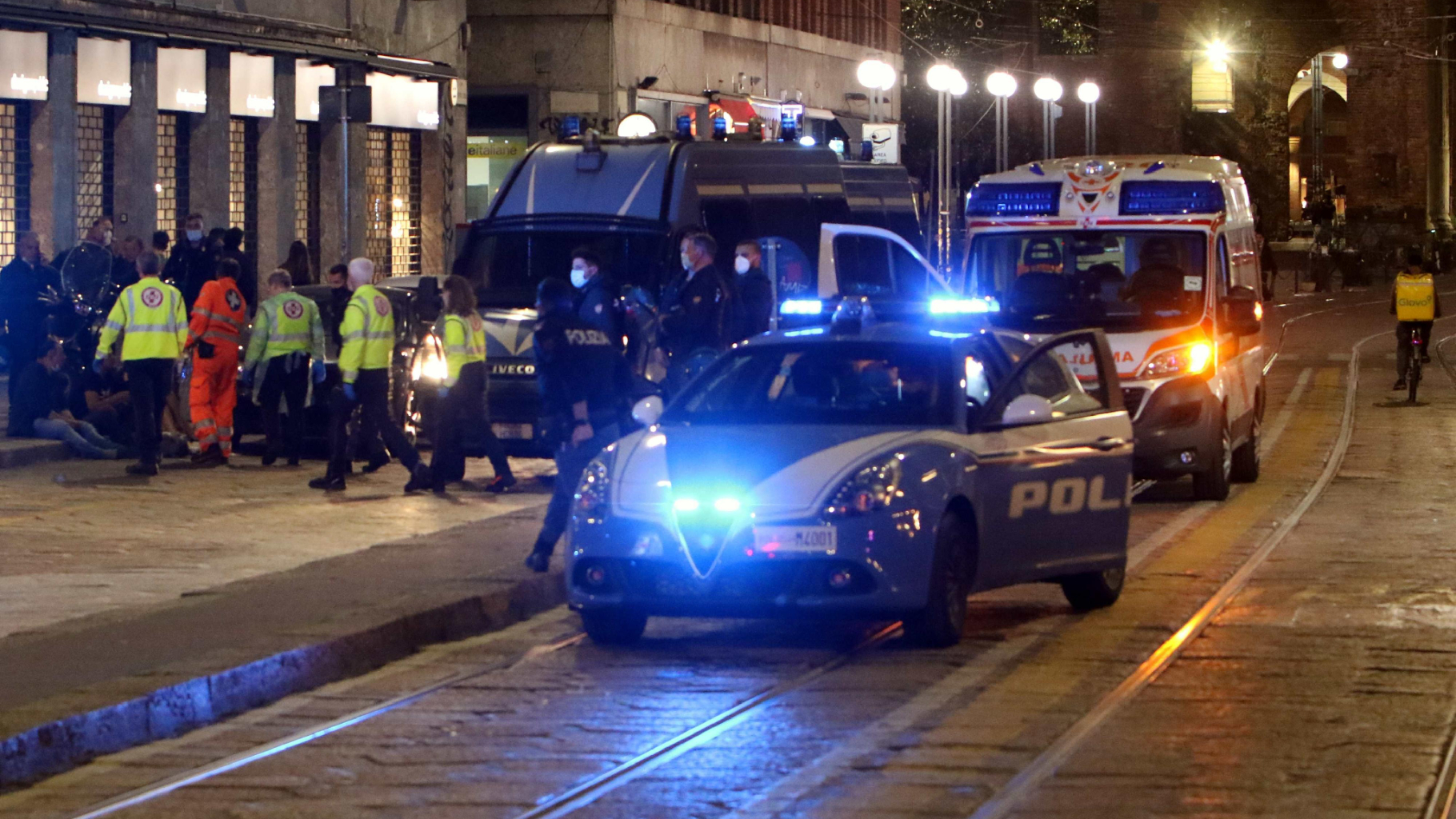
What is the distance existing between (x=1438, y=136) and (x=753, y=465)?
242 ft

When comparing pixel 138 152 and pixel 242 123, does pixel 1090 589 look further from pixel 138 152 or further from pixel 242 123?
pixel 242 123

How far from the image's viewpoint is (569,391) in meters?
12.5

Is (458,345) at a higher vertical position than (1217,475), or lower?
higher

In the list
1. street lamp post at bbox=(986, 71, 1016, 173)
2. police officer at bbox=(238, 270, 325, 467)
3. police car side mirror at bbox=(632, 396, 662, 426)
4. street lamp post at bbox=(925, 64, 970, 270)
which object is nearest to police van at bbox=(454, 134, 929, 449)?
police officer at bbox=(238, 270, 325, 467)

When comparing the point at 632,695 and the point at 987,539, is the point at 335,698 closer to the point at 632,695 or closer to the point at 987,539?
the point at 632,695

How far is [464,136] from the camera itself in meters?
37.4

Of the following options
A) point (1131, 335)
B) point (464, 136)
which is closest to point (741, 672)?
point (1131, 335)

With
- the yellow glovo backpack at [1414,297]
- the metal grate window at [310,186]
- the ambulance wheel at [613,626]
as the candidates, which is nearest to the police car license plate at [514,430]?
the ambulance wheel at [613,626]

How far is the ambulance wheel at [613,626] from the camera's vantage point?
1047 cm

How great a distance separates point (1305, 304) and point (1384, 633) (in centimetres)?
4530

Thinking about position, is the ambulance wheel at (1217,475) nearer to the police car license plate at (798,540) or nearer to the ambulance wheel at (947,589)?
the ambulance wheel at (947,589)

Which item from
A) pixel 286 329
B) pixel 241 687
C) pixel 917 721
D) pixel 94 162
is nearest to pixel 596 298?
pixel 286 329

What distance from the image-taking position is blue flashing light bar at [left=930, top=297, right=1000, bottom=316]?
53.0ft

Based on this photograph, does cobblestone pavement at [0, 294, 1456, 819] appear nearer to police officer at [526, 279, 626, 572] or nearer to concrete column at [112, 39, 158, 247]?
police officer at [526, 279, 626, 572]
